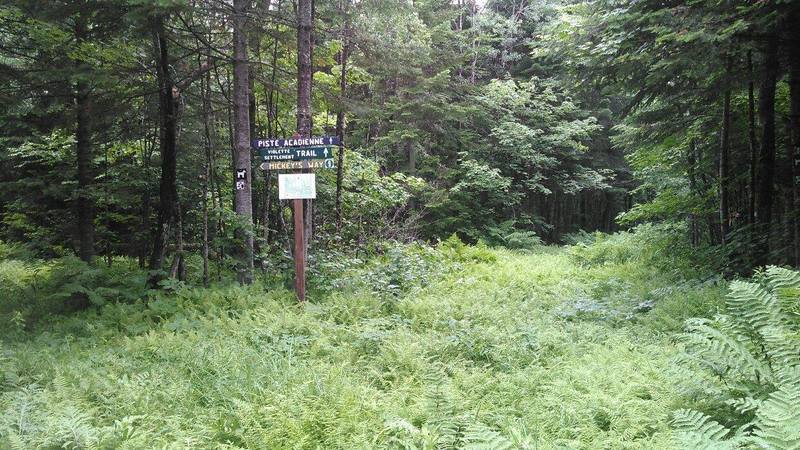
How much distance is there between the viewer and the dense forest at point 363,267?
12.3 feet

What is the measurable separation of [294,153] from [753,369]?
6.24 m

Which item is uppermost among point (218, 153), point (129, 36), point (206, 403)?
point (129, 36)

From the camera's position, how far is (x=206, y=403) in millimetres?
4270

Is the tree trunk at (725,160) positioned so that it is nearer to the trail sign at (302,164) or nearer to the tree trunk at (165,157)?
the trail sign at (302,164)

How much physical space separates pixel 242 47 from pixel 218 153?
13.2 feet

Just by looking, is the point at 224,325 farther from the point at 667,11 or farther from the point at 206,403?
the point at 667,11

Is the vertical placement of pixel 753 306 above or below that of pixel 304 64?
below

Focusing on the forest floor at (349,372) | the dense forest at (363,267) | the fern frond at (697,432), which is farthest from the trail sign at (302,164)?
the fern frond at (697,432)

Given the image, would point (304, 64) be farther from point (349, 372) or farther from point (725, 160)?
point (725, 160)

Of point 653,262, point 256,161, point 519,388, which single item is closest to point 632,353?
point 519,388

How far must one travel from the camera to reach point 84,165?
425 inches

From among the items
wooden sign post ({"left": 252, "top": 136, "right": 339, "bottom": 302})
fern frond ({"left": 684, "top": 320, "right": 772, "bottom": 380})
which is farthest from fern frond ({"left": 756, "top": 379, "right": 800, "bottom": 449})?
wooden sign post ({"left": 252, "top": 136, "right": 339, "bottom": 302})

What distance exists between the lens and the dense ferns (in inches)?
106

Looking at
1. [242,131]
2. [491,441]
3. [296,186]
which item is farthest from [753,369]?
[242,131]
